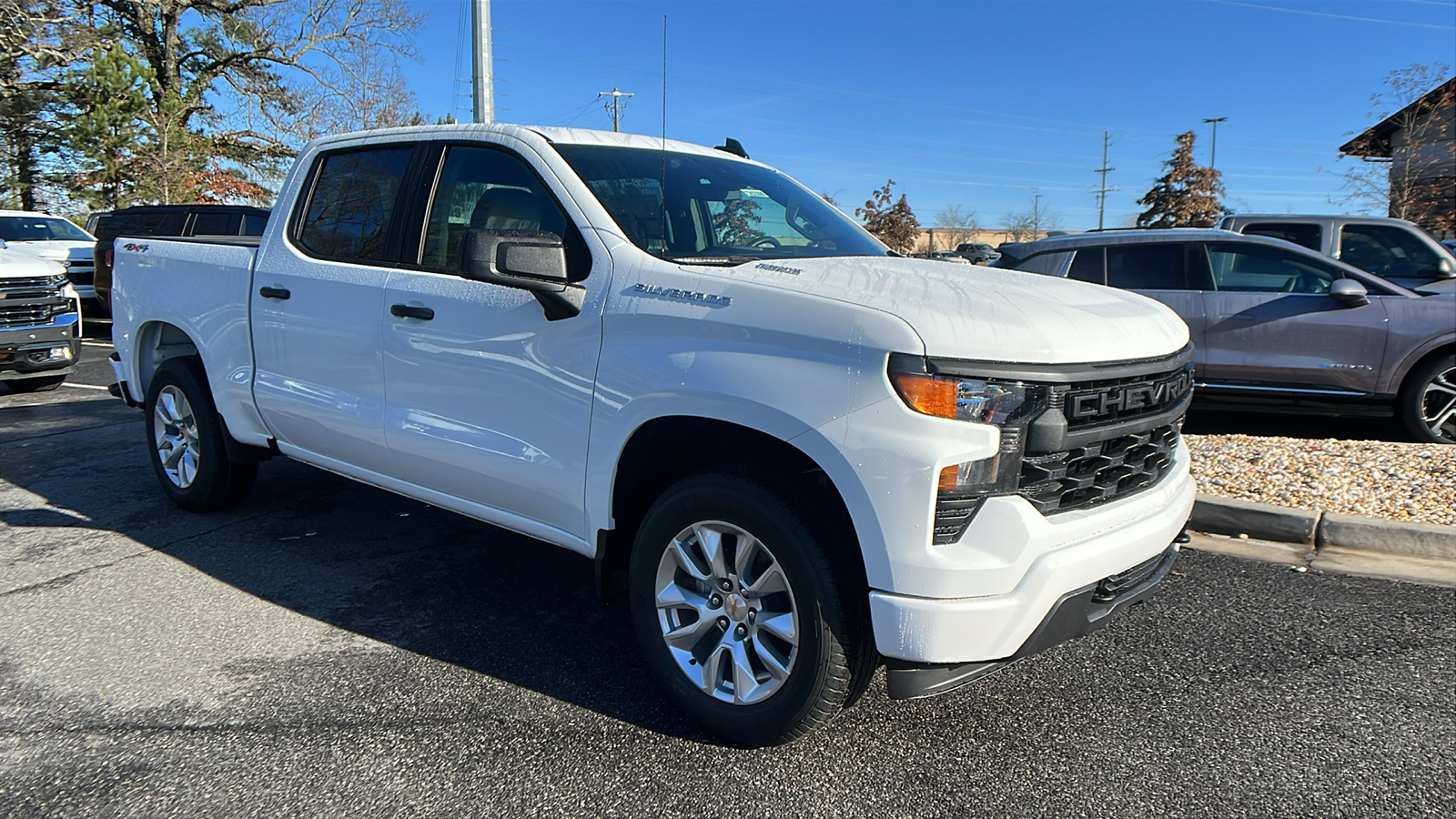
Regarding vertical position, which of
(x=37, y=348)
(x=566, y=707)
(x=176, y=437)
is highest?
(x=37, y=348)

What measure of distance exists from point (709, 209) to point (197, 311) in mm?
2904

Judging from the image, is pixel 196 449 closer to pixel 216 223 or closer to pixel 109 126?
pixel 216 223

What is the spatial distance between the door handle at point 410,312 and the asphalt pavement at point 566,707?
124 centimetres

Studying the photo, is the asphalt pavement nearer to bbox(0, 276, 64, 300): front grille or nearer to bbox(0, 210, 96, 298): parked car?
bbox(0, 276, 64, 300): front grille

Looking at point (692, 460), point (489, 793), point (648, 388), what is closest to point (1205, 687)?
point (692, 460)

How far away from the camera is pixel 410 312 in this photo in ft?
12.3

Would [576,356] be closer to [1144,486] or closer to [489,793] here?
[489,793]

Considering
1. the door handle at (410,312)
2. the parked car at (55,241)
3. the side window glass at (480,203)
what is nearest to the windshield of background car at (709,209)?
the side window glass at (480,203)

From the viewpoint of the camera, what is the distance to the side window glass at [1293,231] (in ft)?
30.8

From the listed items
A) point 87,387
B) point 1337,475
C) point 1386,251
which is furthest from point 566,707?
point 87,387

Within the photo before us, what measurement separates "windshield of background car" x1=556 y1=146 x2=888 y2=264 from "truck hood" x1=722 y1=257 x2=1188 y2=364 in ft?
1.05

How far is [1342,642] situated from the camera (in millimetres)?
3816

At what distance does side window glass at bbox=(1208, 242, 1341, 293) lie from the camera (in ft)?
24.9

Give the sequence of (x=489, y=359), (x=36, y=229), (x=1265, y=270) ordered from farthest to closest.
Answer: (x=36, y=229) → (x=1265, y=270) → (x=489, y=359)
